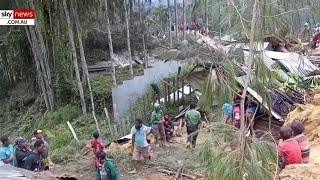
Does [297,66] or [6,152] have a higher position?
[297,66]

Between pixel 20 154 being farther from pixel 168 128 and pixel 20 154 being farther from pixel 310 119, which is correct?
pixel 310 119

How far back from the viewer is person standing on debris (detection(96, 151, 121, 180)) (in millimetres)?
5793

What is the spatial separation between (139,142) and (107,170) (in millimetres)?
2379

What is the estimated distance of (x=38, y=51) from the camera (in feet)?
49.8

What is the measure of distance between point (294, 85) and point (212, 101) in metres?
8.01

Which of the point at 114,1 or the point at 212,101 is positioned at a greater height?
the point at 114,1

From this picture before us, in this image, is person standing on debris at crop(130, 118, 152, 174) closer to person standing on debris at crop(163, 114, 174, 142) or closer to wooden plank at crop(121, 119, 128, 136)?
A: person standing on debris at crop(163, 114, 174, 142)

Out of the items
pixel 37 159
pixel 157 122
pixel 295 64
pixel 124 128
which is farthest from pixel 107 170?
pixel 295 64

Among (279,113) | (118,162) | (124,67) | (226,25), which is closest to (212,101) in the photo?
(226,25)

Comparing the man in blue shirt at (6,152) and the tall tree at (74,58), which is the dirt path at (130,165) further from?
the tall tree at (74,58)

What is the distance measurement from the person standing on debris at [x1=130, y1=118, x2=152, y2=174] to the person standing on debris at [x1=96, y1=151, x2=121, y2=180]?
2.06 meters

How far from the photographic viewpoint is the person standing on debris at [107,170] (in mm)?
5793

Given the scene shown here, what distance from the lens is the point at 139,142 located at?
8180 mm

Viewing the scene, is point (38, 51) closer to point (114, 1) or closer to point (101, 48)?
point (114, 1)
